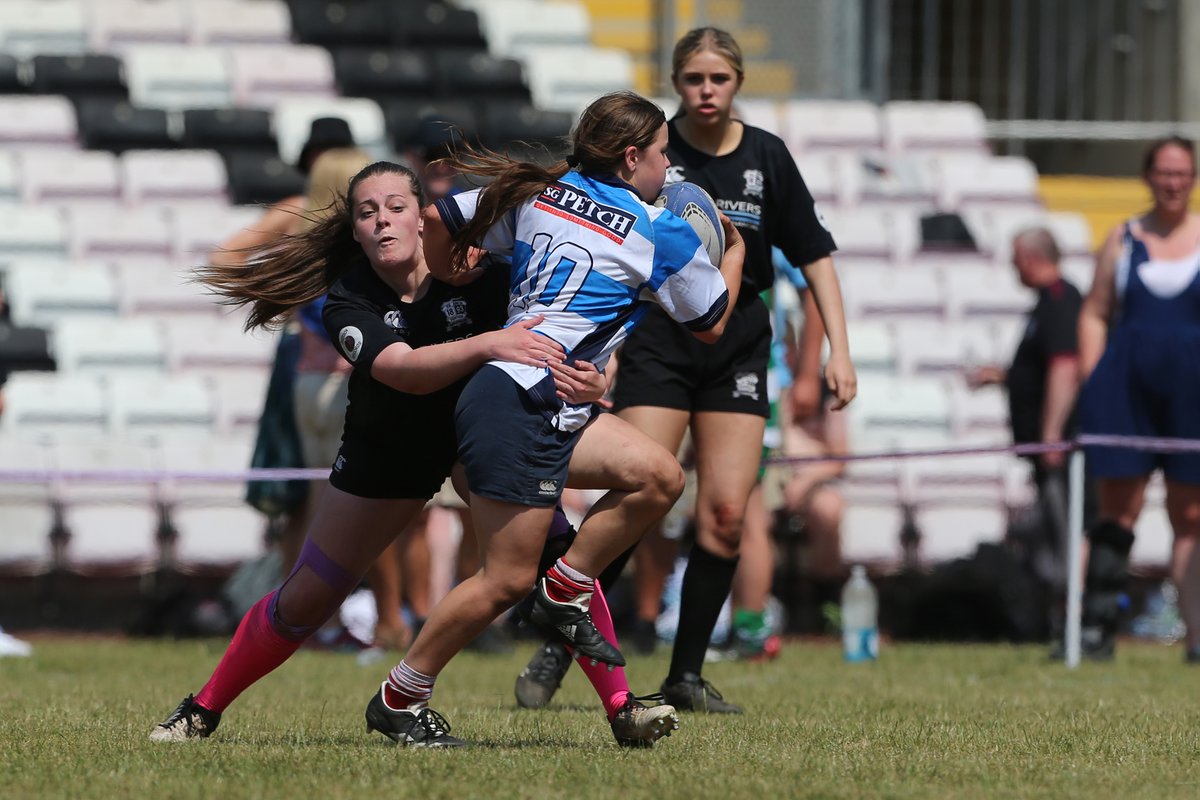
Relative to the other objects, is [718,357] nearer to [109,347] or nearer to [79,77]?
[109,347]

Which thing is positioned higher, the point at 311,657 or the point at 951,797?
the point at 951,797

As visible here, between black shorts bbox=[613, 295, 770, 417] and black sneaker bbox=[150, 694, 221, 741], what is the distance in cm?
176

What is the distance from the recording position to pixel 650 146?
197 inches

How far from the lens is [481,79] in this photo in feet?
47.6

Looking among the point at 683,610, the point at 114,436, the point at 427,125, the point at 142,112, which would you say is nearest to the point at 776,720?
the point at 683,610

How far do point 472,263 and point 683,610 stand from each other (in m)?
1.76

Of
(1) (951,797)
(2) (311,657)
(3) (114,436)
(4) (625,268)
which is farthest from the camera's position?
(3) (114,436)

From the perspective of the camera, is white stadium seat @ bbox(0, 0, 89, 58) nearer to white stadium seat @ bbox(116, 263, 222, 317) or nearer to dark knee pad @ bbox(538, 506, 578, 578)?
white stadium seat @ bbox(116, 263, 222, 317)

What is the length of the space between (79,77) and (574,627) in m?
10.2

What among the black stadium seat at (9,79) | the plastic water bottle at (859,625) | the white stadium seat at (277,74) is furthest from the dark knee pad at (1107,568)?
the black stadium seat at (9,79)

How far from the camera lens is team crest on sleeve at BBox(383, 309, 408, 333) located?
499 cm

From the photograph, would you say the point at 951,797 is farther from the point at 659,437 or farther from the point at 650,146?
the point at 659,437

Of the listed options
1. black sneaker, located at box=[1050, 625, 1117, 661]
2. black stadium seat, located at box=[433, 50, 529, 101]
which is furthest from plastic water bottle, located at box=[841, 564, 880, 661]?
black stadium seat, located at box=[433, 50, 529, 101]

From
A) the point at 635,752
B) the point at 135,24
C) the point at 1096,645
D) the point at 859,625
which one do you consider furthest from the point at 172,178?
the point at 635,752
